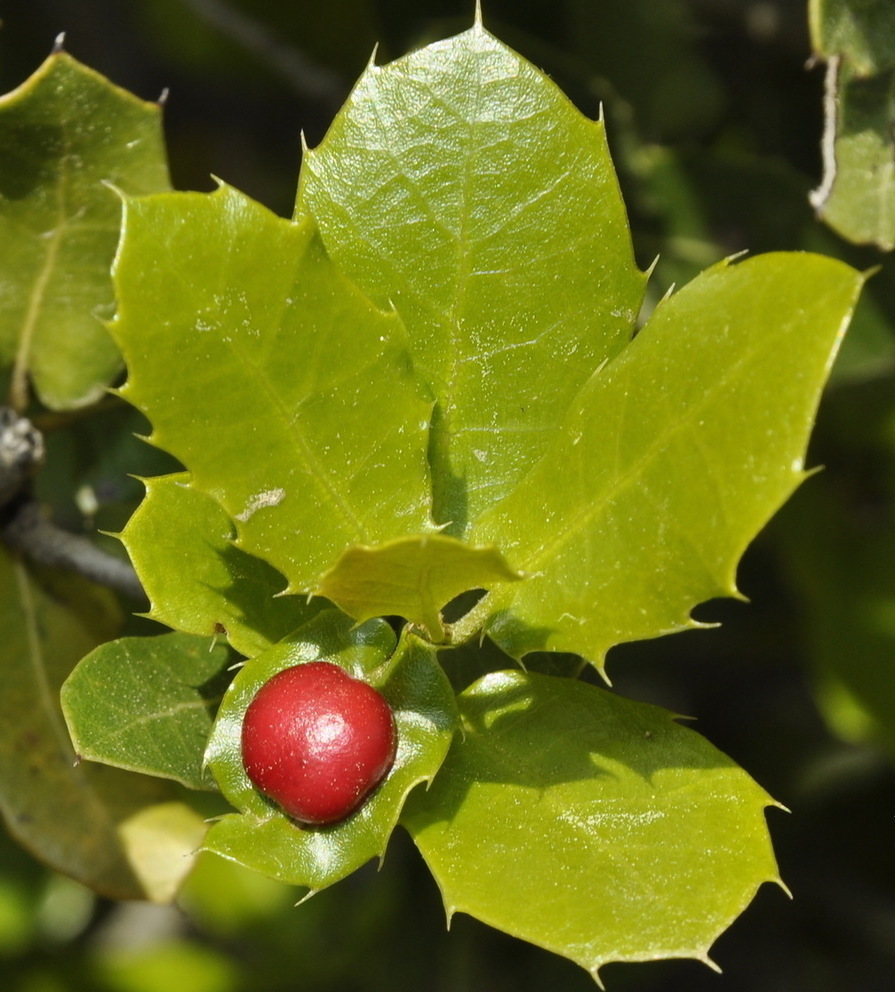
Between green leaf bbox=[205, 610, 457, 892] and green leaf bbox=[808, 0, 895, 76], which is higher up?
green leaf bbox=[808, 0, 895, 76]

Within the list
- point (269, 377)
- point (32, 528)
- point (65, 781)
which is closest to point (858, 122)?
point (269, 377)

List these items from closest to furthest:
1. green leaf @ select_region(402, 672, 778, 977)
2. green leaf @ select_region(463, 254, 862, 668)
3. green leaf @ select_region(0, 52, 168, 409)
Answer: green leaf @ select_region(463, 254, 862, 668) < green leaf @ select_region(402, 672, 778, 977) < green leaf @ select_region(0, 52, 168, 409)

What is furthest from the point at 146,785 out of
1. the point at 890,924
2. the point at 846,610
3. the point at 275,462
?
the point at 890,924

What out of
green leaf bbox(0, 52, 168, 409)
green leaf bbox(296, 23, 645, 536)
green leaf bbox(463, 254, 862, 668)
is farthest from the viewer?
→ green leaf bbox(0, 52, 168, 409)

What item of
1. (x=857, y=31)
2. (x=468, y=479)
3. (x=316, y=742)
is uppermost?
(x=857, y=31)

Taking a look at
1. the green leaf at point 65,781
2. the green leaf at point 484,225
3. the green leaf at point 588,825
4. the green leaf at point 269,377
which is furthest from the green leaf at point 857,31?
the green leaf at point 65,781

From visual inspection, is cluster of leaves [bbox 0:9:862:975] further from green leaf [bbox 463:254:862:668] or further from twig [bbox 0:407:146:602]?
twig [bbox 0:407:146:602]

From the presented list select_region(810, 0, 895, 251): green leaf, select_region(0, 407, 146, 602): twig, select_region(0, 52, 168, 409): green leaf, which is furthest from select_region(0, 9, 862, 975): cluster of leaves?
select_region(810, 0, 895, 251): green leaf

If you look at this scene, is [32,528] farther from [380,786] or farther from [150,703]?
[380,786]
